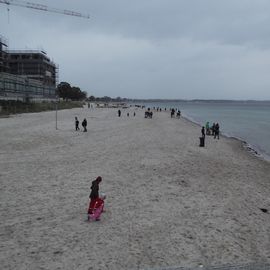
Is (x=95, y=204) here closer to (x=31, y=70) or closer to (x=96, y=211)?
(x=96, y=211)

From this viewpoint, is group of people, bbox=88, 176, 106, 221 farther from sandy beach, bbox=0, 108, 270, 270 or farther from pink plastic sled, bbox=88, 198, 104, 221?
sandy beach, bbox=0, 108, 270, 270

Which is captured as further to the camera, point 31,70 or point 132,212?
point 31,70

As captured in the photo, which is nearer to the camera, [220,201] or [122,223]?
[122,223]

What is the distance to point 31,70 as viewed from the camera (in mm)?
162875

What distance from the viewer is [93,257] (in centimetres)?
961

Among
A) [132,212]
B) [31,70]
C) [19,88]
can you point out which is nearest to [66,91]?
[31,70]

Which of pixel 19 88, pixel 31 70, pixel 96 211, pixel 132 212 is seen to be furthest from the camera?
pixel 31 70

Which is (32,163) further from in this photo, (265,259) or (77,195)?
(265,259)

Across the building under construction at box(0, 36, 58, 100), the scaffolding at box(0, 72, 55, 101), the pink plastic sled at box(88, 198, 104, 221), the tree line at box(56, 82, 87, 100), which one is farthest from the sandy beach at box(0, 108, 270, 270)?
the tree line at box(56, 82, 87, 100)

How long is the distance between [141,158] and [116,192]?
8.62 meters

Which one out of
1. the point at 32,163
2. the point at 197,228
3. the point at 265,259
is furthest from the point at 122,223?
the point at 32,163

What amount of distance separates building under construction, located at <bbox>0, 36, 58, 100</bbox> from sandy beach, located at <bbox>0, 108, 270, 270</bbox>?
89.9m

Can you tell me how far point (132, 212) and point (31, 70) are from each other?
158m

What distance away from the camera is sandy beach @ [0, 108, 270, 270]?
980cm
